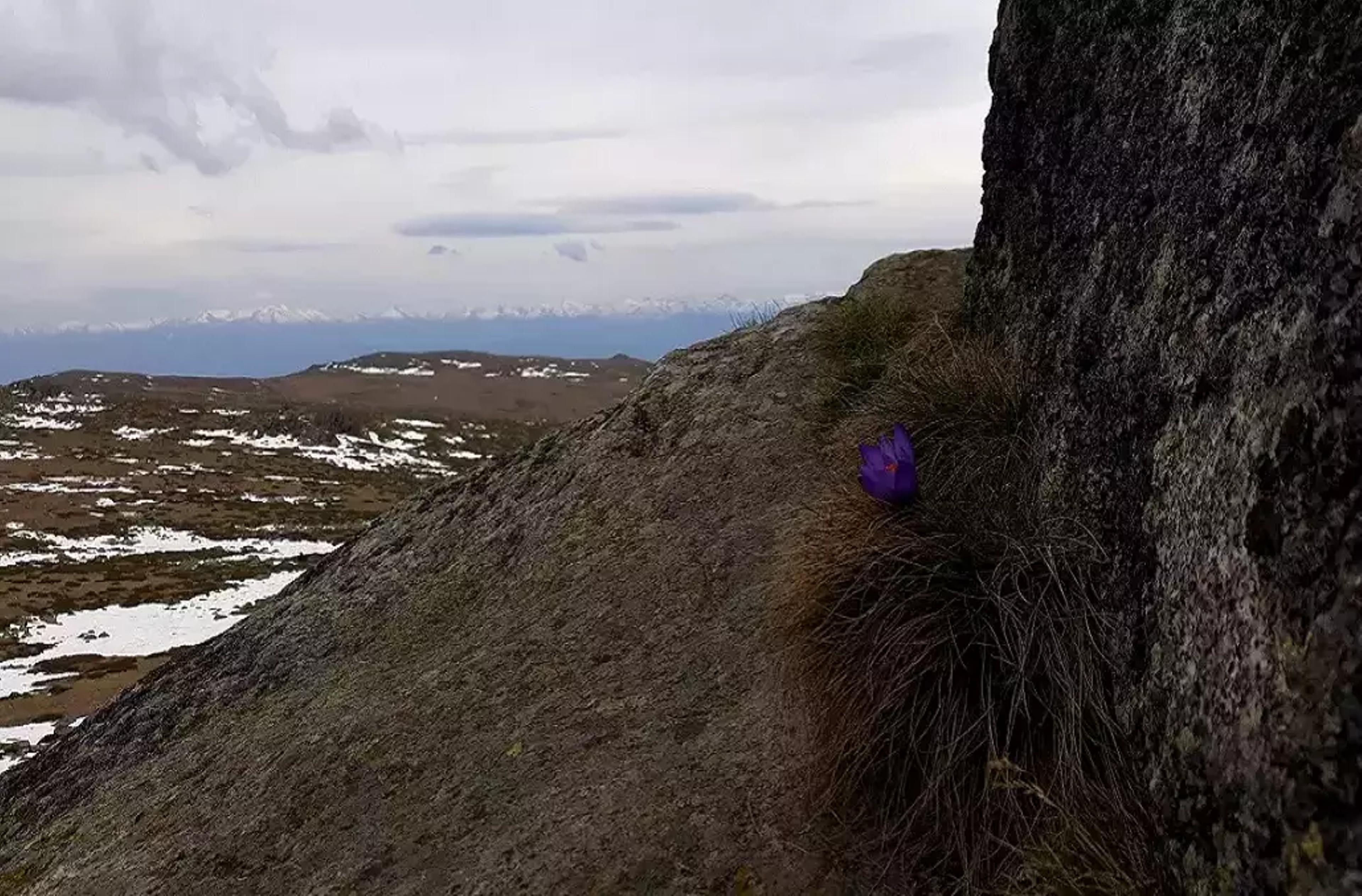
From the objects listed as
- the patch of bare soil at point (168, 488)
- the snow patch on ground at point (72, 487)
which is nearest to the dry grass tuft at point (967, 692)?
the patch of bare soil at point (168, 488)

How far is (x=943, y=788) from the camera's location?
4230 millimetres

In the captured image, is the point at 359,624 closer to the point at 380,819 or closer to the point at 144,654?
the point at 380,819

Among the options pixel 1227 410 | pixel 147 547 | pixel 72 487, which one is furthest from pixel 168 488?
pixel 1227 410

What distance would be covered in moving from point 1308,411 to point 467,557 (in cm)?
761

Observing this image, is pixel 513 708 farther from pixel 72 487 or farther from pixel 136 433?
pixel 136 433

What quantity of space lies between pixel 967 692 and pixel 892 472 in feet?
3.97

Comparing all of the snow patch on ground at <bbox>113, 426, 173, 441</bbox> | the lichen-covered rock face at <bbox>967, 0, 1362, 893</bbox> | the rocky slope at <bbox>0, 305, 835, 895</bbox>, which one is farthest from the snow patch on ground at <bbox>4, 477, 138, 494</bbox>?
the lichen-covered rock face at <bbox>967, 0, 1362, 893</bbox>

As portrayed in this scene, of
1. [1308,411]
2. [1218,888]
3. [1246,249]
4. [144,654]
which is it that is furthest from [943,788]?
[144,654]

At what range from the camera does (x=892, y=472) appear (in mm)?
5070

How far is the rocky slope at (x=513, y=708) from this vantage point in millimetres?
5535

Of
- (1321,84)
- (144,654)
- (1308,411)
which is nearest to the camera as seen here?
(1308,411)

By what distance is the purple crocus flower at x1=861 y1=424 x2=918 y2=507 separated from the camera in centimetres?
506

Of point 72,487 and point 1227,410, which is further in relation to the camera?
point 72,487

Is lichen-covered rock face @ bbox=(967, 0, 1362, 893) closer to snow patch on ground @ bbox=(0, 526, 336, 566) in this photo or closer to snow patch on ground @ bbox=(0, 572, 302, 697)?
snow patch on ground @ bbox=(0, 572, 302, 697)
